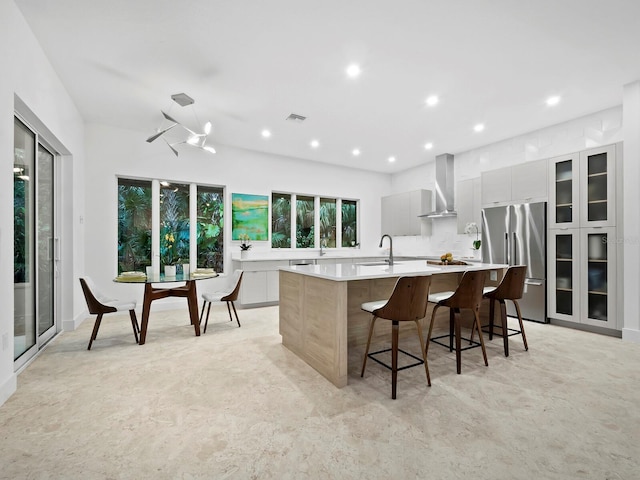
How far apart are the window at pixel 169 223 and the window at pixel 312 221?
118cm

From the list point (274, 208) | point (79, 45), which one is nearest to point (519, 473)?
point (79, 45)

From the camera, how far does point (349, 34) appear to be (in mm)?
2719

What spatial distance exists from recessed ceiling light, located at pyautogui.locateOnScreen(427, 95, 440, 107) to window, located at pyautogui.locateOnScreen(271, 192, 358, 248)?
132 inches

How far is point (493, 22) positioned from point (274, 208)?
4716 mm

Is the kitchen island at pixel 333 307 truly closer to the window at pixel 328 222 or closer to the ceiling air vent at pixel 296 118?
the ceiling air vent at pixel 296 118

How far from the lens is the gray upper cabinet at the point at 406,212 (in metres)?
6.73

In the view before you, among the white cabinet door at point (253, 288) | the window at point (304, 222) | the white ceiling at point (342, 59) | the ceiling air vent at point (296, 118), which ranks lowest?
the white cabinet door at point (253, 288)

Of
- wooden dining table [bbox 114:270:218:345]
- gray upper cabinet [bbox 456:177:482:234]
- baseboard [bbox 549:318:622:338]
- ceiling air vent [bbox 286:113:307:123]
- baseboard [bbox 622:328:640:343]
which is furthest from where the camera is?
gray upper cabinet [bbox 456:177:482:234]

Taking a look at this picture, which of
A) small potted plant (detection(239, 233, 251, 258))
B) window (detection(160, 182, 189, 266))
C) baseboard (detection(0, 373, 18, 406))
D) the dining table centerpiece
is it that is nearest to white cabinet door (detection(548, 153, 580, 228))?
small potted plant (detection(239, 233, 251, 258))

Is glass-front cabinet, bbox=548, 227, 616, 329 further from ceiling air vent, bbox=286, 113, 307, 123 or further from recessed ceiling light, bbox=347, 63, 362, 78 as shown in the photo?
ceiling air vent, bbox=286, 113, 307, 123

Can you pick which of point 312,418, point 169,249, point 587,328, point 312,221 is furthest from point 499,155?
point 169,249

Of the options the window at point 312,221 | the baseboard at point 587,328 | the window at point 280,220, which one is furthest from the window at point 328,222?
the baseboard at point 587,328

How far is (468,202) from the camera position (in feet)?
18.9

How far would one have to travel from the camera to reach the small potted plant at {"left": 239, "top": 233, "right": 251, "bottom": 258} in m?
5.88
